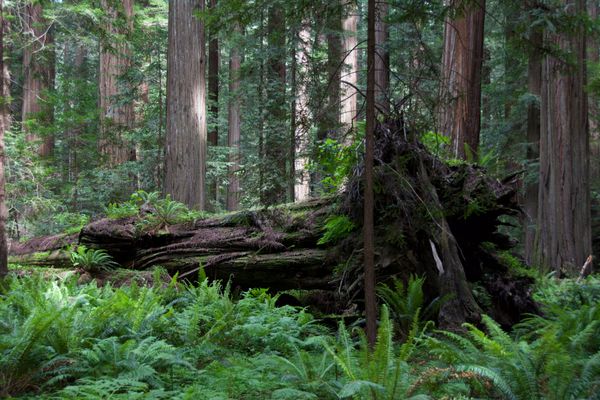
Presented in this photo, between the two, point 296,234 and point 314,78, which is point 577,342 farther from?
point 296,234

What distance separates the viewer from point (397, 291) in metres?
5.80

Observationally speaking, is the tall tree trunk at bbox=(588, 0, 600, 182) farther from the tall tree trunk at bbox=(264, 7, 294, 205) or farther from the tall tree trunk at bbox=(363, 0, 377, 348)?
the tall tree trunk at bbox=(363, 0, 377, 348)

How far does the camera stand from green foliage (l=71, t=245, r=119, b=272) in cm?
768

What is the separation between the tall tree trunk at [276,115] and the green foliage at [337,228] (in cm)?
74

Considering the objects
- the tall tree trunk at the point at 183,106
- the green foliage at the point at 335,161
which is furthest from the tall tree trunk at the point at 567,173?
the tall tree trunk at the point at 183,106

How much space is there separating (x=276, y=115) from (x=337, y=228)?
71.1 inches

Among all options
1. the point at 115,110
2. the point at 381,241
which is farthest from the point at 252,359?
the point at 115,110

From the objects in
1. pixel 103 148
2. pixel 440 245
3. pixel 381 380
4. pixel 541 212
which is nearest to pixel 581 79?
pixel 541 212

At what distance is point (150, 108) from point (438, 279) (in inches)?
507

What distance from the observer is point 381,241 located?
5.66 meters

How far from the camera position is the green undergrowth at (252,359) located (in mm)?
3412

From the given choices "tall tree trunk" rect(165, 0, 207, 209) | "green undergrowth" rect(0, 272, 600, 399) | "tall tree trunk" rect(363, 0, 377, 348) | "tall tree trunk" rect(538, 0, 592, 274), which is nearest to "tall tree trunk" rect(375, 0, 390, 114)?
"tall tree trunk" rect(363, 0, 377, 348)

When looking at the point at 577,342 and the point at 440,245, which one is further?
the point at 440,245

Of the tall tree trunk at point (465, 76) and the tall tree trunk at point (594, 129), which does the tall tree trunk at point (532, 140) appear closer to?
the tall tree trunk at point (594, 129)
